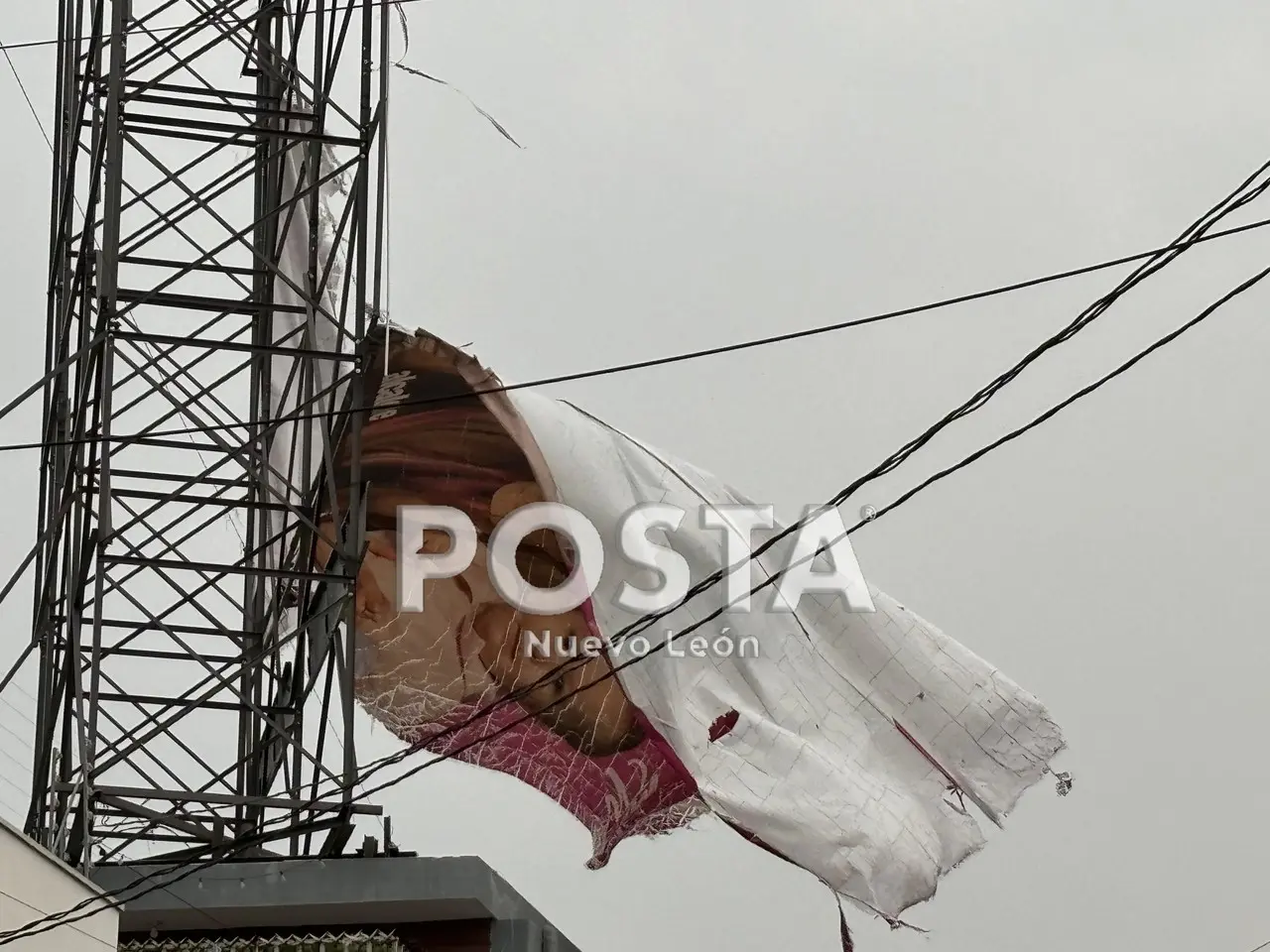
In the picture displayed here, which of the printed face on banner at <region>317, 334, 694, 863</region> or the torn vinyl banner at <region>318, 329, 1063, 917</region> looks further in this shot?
the printed face on banner at <region>317, 334, 694, 863</region>

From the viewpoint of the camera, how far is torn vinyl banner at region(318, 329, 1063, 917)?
1266 centimetres

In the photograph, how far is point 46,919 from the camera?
372 inches

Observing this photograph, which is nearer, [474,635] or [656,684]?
[656,684]

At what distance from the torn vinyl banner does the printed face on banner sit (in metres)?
0.01

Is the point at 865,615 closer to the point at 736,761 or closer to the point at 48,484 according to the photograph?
the point at 736,761

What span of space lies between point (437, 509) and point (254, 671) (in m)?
1.76

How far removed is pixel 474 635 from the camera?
13562mm

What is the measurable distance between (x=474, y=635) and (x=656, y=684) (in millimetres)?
1365

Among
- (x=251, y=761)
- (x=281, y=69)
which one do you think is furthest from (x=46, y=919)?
(x=281, y=69)

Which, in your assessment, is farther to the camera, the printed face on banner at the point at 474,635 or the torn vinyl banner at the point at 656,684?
the printed face on banner at the point at 474,635

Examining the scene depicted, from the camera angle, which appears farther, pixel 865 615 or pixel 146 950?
pixel 865 615

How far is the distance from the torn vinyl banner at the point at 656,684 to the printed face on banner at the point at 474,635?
1 cm

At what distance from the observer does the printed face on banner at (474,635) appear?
13078 mm

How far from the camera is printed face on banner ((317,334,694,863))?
42.9 ft
